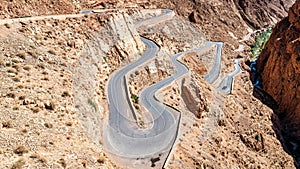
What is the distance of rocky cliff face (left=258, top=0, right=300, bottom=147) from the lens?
142ft

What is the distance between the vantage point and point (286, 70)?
153 ft

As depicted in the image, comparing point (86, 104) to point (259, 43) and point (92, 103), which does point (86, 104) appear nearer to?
point (92, 103)

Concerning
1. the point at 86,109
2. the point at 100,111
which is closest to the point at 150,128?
the point at 100,111

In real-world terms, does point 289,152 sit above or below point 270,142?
below

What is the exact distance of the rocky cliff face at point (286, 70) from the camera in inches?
1706

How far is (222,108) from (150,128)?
49.3 feet

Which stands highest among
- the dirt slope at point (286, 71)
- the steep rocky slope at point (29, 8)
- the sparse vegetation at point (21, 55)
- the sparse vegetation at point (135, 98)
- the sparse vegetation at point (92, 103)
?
the steep rocky slope at point (29, 8)

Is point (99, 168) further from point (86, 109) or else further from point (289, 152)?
point (289, 152)

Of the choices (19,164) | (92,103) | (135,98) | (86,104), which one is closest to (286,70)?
(135,98)

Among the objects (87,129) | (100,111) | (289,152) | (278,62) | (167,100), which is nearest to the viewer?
(87,129)

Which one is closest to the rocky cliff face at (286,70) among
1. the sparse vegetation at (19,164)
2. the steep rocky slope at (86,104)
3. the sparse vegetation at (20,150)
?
the steep rocky slope at (86,104)

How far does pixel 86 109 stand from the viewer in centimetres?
1831

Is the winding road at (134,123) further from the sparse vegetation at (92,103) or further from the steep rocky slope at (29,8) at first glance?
the steep rocky slope at (29,8)

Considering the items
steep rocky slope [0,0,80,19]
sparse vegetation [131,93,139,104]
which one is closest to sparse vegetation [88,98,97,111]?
sparse vegetation [131,93,139,104]
